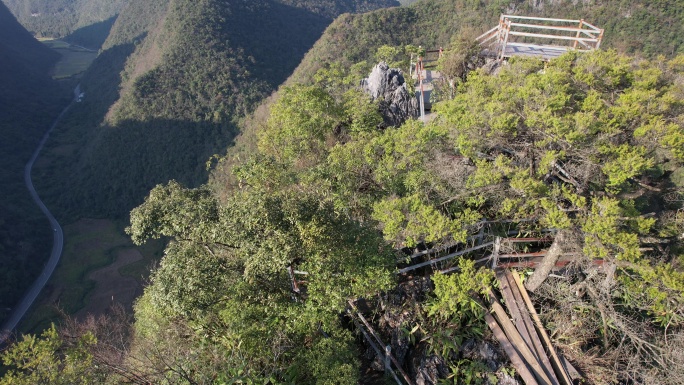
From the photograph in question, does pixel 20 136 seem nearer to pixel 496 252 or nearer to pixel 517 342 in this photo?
pixel 496 252

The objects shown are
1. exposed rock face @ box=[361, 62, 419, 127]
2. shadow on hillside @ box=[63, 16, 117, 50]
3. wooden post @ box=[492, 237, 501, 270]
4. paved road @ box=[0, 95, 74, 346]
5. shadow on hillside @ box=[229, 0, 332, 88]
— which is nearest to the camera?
wooden post @ box=[492, 237, 501, 270]

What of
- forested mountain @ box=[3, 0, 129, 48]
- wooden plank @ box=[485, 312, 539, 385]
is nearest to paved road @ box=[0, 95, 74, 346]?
wooden plank @ box=[485, 312, 539, 385]

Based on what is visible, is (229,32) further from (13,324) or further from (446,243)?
(446,243)

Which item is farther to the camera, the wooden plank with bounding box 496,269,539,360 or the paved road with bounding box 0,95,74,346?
the paved road with bounding box 0,95,74,346

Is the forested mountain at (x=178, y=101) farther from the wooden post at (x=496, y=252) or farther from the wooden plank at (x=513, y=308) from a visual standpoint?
the wooden plank at (x=513, y=308)

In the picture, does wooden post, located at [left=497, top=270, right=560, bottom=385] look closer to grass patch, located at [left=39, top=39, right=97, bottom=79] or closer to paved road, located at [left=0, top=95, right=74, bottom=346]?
paved road, located at [left=0, top=95, right=74, bottom=346]
